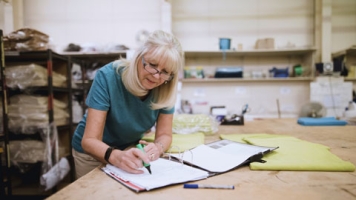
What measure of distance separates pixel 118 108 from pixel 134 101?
0.08 m

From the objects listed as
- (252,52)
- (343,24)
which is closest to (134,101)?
(252,52)

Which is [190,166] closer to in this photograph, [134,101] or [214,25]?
[134,101]

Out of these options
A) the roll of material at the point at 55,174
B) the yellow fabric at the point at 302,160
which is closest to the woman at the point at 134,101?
the yellow fabric at the point at 302,160

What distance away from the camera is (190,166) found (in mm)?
786

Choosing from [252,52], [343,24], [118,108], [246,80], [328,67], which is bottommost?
[118,108]

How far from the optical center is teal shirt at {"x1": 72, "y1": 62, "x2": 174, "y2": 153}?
94 cm

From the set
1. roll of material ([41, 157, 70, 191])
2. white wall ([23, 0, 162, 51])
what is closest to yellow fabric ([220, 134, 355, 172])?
roll of material ([41, 157, 70, 191])

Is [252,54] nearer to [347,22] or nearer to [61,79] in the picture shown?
[347,22]

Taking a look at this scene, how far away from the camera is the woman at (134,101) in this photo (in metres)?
0.87

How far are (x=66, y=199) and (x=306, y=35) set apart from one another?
369 centimetres

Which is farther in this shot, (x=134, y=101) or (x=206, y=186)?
(x=134, y=101)

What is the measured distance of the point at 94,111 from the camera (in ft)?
2.97

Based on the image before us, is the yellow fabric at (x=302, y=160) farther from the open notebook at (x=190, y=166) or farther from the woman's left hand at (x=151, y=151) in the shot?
the woman's left hand at (x=151, y=151)

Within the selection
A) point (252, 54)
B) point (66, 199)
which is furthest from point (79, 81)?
point (66, 199)
